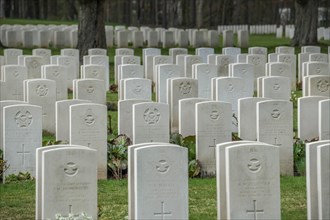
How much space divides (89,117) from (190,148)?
63.7 inches

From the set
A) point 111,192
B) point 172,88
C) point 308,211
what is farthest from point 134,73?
point 308,211

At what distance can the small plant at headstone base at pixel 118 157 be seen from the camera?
13.1m

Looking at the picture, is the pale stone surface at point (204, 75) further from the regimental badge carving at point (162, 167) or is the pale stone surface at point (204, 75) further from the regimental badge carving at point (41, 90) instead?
the regimental badge carving at point (162, 167)

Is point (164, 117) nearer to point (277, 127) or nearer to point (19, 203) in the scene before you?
point (277, 127)

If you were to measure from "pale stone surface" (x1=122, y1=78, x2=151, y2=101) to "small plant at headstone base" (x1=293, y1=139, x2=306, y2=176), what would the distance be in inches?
134

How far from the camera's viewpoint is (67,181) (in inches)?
383

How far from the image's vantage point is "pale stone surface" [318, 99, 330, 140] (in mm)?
13492

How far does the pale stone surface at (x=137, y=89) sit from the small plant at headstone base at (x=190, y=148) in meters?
2.56

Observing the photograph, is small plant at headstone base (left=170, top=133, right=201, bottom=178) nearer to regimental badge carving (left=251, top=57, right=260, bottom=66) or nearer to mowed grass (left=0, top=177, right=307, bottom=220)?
mowed grass (left=0, top=177, right=307, bottom=220)

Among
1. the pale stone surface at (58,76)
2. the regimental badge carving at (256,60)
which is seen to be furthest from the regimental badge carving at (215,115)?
the regimental badge carving at (256,60)

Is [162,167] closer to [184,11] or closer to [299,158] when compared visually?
[299,158]

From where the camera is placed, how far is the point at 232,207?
9.85 metres

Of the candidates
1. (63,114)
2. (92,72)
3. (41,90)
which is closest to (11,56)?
(92,72)

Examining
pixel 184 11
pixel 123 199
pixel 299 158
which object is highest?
pixel 184 11
